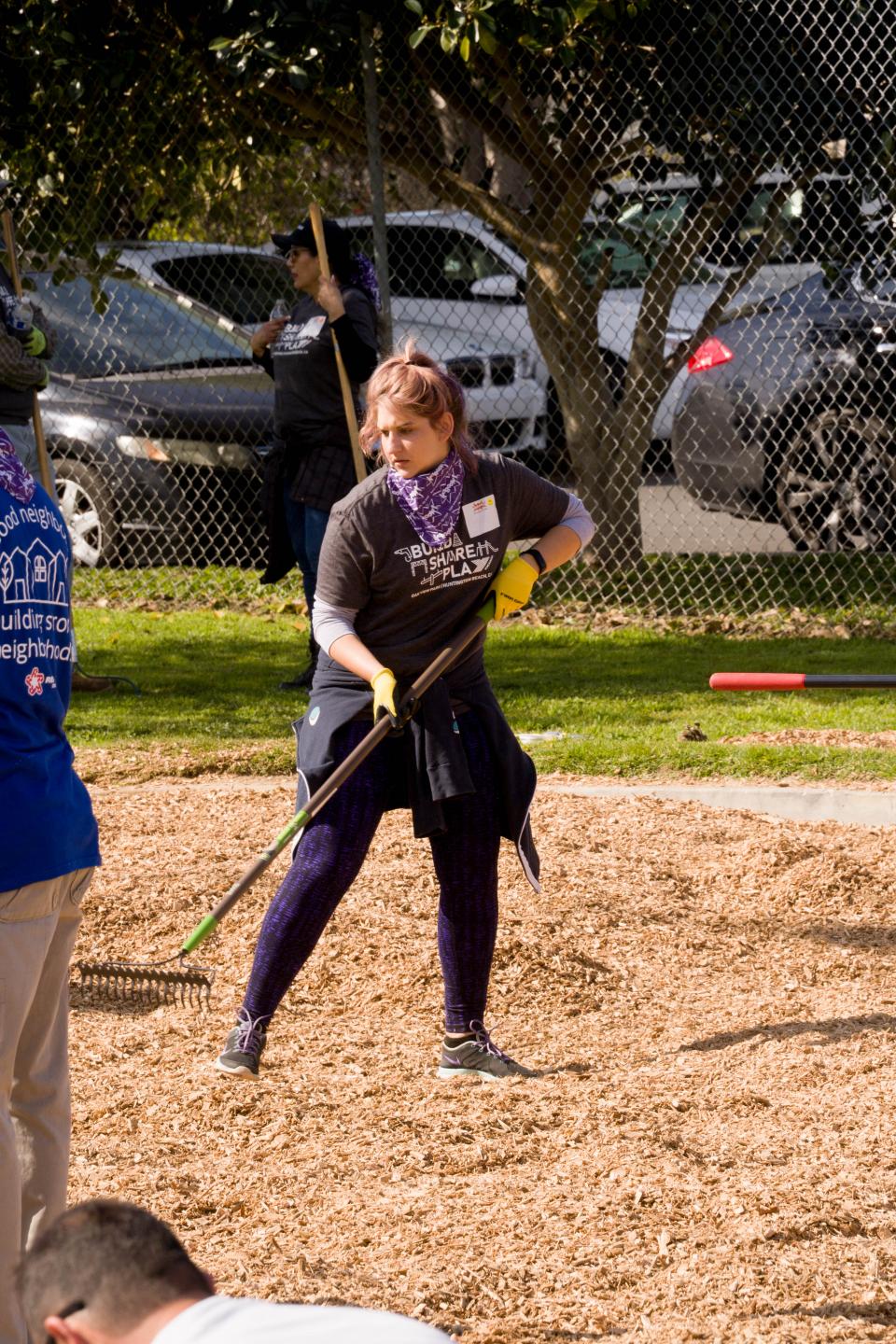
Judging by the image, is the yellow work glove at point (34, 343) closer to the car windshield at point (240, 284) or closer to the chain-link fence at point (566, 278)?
the chain-link fence at point (566, 278)

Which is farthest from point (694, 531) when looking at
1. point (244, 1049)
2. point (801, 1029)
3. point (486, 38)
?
point (244, 1049)

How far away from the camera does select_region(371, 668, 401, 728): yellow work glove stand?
13.5ft

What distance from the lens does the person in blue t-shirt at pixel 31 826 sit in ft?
9.51

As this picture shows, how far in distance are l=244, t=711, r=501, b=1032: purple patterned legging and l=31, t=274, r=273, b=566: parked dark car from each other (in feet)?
20.9

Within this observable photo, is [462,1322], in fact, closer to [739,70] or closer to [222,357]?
[739,70]

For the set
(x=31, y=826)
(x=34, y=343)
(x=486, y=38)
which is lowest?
(x=31, y=826)

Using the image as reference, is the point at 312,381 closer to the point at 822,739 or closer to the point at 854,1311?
the point at 822,739

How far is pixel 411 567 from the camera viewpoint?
14.1 ft

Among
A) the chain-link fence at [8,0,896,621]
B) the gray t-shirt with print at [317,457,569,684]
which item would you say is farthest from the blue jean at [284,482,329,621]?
the gray t-shirt with print at [317,457,569,684]

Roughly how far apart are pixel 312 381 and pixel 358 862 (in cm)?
Answer: 403

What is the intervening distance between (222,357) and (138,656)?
7.97ft

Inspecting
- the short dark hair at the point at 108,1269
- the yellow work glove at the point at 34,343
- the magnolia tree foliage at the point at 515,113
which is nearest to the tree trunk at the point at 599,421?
the magnolia tree foliage at the point at 515,113

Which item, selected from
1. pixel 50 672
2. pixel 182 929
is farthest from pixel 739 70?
pixel 50 672

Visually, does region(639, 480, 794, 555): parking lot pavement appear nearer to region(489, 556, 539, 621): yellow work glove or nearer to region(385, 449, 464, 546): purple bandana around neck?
region(489, 556, 539, 621): yellow work glove
